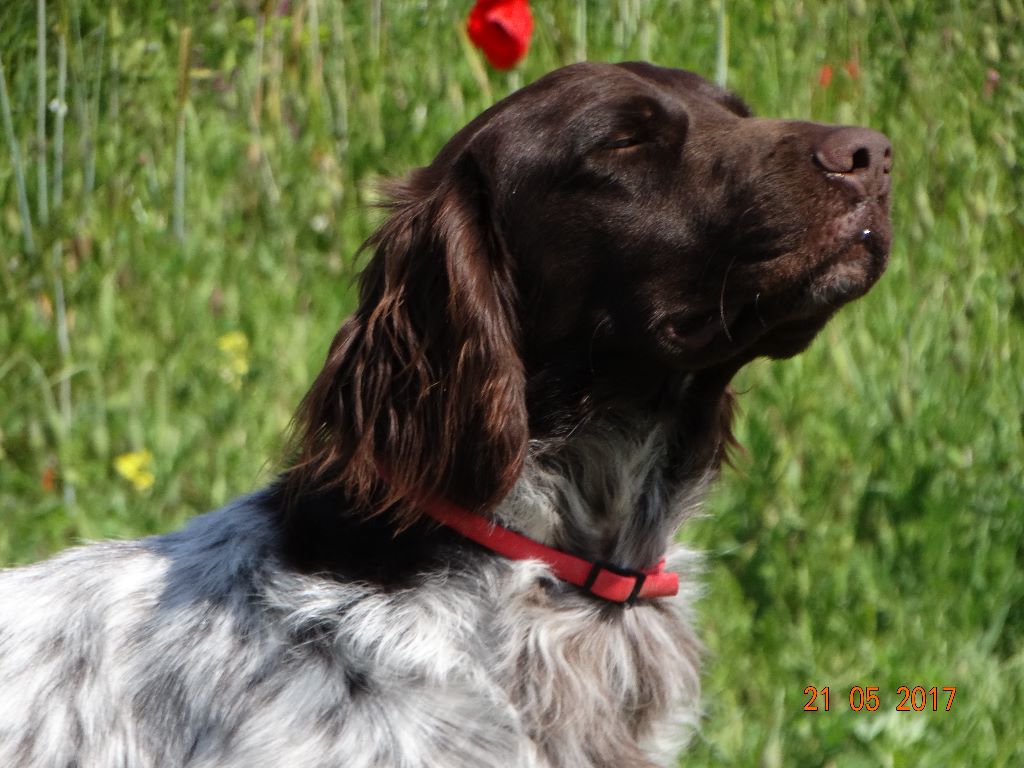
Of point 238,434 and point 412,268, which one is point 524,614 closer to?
point 412,268

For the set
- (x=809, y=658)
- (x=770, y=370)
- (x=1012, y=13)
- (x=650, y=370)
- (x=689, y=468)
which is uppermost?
(x=1012, y=13)

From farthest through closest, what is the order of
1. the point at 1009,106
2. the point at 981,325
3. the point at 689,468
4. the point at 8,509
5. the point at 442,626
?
the point at 1009,106 < the point at 981,325 < the point at 8,509 < the point at 689,468 < the point at 442,626

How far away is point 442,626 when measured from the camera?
Result: 2557mm

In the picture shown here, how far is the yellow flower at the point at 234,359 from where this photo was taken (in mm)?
4488

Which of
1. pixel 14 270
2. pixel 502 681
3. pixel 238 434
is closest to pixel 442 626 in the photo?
pixel 502 681

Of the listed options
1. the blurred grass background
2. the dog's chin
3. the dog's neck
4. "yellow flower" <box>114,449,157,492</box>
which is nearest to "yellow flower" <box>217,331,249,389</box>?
the blurred grass background

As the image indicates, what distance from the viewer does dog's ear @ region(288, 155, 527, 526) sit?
255cm

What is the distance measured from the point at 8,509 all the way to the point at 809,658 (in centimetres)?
221
